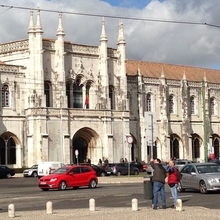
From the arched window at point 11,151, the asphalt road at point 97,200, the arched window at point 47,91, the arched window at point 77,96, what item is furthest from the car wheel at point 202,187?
the arched window at point 77,96

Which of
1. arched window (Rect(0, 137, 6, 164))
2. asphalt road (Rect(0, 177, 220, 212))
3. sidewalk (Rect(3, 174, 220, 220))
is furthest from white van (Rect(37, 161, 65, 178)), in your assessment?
sidewalk (Rect(3, 174, 220, 220))

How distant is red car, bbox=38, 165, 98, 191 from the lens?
3906cm

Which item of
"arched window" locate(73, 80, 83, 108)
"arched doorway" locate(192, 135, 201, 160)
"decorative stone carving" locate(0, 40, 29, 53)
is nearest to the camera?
"decorative stone carving" locate(0, 40, 29, 53)

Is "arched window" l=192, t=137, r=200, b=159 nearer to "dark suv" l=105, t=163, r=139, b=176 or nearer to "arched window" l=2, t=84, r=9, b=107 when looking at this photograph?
"dark suv" l=105, t=163, r=139, b=176

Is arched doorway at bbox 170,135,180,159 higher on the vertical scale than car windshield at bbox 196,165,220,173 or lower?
higher

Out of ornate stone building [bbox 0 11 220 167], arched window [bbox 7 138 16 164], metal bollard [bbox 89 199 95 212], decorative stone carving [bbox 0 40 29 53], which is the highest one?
decorative stone carving [bbox 0 40 29 53]

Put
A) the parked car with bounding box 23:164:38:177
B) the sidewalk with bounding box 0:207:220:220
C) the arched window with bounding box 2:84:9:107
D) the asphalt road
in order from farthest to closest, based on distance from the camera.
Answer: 1. the arched window with bounding box 2:84:9:107
2. the parked car with bounding box 23:164:38:177
3. the asphalt road
4. the sidewalk with bounding box 0:207:220:220

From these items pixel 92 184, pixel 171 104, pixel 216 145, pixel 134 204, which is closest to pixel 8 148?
pixel 171 104

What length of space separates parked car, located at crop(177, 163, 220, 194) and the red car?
744cm

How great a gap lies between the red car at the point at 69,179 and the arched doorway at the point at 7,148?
25076 millimetres

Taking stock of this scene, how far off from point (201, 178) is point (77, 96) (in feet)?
125

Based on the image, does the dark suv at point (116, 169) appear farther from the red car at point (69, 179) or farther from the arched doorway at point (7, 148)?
the red car at point (69, 179)

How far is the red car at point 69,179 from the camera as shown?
128 ft

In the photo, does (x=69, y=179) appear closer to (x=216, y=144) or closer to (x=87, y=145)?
(x=87, y=145)
